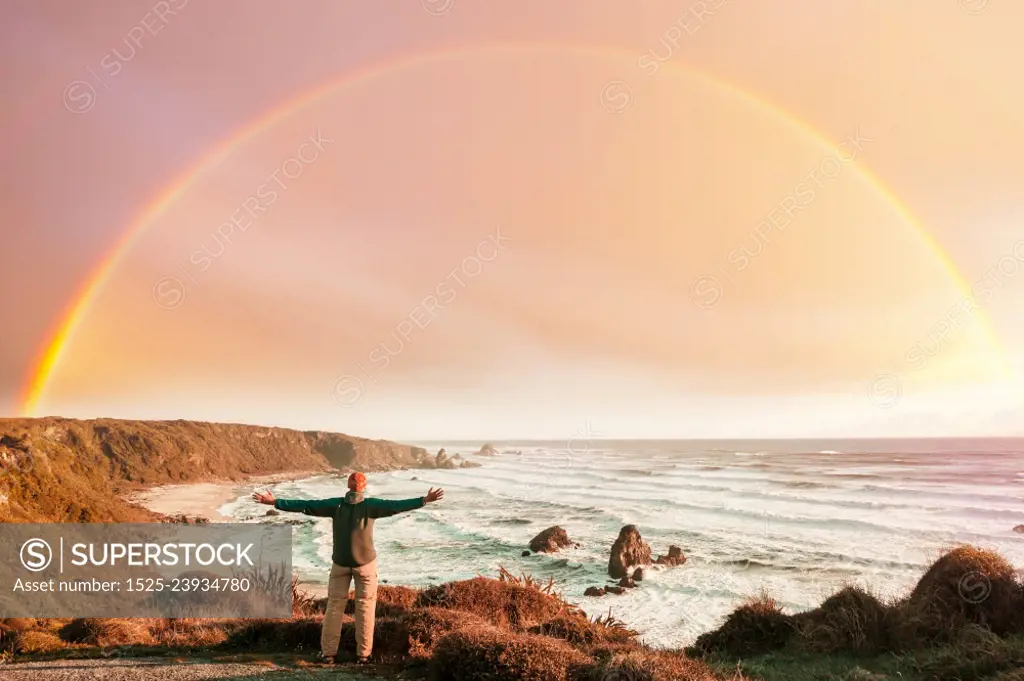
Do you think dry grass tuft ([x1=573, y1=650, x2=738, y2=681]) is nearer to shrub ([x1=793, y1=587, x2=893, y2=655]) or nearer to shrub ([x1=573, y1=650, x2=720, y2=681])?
shrub ([x1=573, y1=650, x2=720, y2=681])

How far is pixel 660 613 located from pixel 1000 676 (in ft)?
50.0

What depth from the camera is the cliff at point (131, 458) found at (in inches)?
660

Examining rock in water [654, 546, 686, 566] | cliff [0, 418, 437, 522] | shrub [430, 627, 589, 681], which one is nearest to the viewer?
shrub [430, 627, 589, 681]

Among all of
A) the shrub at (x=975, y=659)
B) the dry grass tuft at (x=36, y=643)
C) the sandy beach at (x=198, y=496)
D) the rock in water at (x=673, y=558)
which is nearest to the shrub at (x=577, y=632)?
the shrub at (x=975, y=659)

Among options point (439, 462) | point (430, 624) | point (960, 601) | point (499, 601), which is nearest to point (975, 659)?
point (960, 601)

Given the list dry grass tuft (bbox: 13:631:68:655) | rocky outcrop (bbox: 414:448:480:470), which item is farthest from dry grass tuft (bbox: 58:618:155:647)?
rocky outcrop (bbox: 414:448:480:470)

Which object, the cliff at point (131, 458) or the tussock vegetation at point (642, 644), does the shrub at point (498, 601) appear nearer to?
the tussock vegetation at point (642, 644)

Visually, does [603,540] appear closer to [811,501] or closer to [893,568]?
[893,568]

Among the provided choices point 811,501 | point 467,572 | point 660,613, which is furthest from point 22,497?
point 811,501

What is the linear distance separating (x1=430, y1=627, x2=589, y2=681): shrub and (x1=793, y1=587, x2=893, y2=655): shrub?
15.3ft

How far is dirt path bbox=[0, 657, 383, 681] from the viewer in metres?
6.93

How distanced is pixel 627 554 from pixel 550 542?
5501mm

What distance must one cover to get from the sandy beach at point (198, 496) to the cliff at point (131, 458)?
2373 mm

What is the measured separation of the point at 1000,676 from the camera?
22.3 feet
